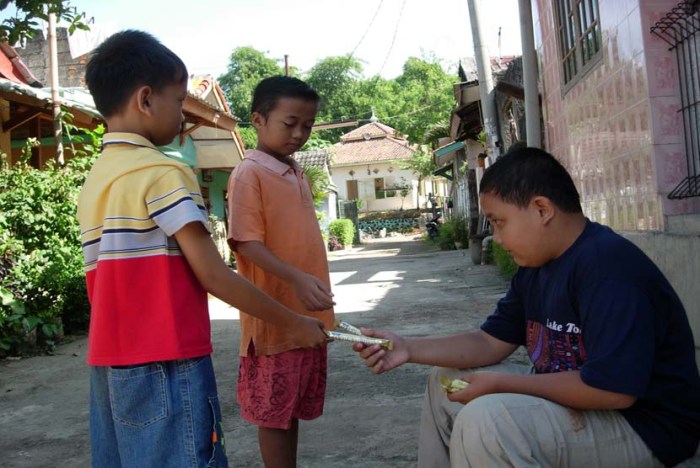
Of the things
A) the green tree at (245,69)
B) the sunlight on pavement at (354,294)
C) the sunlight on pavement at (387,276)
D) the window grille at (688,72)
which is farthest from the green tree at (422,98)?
the window grille at (688,72)

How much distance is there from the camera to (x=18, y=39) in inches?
188

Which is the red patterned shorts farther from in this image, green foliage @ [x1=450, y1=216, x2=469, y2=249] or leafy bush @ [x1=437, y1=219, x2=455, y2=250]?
leafy bush @ [x1=437, y1=219, x2=455, y2=250]

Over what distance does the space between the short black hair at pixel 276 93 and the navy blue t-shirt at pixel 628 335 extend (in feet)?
3.57

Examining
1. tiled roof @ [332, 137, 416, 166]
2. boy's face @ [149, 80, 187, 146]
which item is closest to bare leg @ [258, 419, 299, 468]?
boy's face @ [149, 80, 187, 146]

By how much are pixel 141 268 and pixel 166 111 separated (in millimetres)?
434

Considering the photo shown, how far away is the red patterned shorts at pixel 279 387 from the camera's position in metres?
2.32

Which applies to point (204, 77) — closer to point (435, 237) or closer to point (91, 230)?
point (435, 237)

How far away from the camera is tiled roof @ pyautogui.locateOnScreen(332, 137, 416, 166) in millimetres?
42406

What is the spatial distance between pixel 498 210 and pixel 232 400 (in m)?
2.71

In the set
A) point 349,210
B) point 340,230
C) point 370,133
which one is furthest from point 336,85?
point 340,230

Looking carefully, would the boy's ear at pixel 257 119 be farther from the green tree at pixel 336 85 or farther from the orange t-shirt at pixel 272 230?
the green tree at pixel 336 85

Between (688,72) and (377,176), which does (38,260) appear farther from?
(377,176)

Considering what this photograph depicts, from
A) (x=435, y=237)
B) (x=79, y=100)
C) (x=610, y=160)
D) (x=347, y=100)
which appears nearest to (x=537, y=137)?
(x=610, y=160)

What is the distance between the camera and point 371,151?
43.5 m
